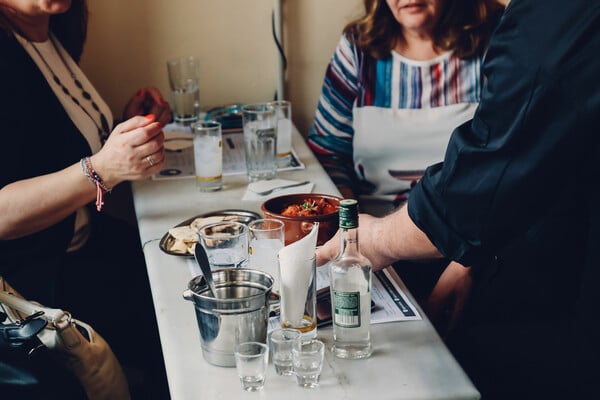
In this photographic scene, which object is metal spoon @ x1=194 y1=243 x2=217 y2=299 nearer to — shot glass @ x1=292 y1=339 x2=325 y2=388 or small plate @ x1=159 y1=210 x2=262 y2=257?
shot glass @ x1=292 y1=339 x2=325 y2=388

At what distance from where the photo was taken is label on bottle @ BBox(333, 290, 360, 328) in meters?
1.11

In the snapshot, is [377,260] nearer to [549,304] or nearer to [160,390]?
[549,304]

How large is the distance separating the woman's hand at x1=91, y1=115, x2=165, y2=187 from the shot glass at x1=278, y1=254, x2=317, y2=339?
68cm

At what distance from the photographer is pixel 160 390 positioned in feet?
7.04

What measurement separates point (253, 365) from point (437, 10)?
1.41m

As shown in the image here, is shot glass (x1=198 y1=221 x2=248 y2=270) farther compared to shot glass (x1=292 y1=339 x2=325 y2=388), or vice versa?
shot glass (x1=198 y1=221 x2=248 y2=270)

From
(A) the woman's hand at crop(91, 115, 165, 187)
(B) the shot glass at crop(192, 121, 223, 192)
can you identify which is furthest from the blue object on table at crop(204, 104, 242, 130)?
(A) the woman's hand at crop(91, 115, 165, 187)

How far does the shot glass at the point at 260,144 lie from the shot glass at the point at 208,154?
104 millimetres

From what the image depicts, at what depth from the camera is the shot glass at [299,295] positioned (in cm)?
115

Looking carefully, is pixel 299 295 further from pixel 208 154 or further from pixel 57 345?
pixel 208 154

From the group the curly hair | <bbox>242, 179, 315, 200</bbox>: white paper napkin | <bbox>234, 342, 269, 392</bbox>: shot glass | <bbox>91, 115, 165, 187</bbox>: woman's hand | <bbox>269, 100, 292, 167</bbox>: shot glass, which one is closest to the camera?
<bbox>234, 342, 269, 392</bbox>: shot glass

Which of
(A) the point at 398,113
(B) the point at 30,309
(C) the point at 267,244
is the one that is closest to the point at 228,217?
(C) the point at 267,244

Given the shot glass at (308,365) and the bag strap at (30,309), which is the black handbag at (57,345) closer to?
the bag strap at (30,309)

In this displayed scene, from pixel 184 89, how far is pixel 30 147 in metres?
0.75
